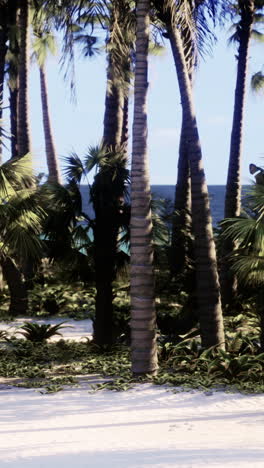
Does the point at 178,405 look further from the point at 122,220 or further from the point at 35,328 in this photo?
the point at 35,328

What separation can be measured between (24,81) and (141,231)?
11750mm

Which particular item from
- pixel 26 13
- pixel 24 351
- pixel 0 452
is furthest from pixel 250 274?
pixel 26 13

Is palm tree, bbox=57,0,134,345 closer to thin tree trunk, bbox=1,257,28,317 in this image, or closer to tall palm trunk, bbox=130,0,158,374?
tall palm trunk, bbox=130,0,158,374

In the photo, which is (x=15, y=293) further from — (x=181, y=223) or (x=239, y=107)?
(x=239, y=107)

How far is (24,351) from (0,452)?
20.7 ft

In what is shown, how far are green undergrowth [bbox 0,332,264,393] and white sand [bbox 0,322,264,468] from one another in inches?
16.6

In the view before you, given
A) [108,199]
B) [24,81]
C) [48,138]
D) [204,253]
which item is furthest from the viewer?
[48,138]

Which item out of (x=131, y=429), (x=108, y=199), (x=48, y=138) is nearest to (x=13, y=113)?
(x=48, y=138)

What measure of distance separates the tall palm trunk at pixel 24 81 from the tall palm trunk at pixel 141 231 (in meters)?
10.3

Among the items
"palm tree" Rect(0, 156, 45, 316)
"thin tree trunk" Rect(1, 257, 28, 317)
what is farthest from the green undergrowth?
"thin tree trunk" Rect(1, 257, 28, 317)

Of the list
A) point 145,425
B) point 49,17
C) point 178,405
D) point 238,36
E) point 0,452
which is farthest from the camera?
point 238,36

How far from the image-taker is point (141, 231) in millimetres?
11078

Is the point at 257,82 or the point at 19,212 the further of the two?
the point at 257,82

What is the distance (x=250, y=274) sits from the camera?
1153 cm
